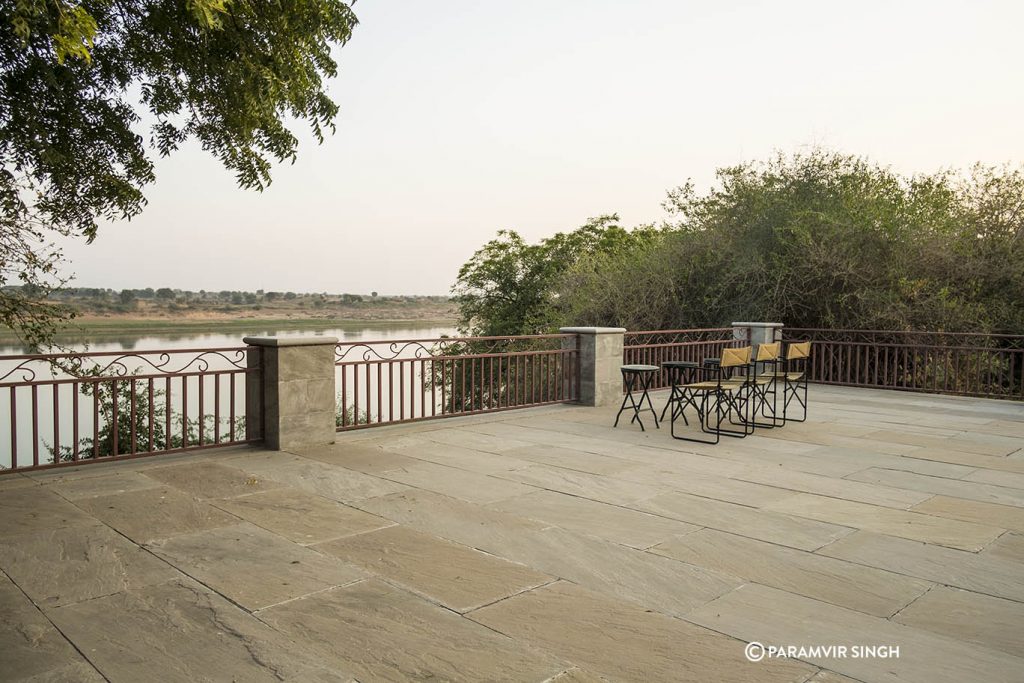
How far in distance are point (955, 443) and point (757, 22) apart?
8.40 meters

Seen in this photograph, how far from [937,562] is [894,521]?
2.54ft

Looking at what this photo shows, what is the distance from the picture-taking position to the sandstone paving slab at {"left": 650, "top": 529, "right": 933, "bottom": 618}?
3.46 m

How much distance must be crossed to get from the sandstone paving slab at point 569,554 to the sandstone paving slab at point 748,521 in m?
0.76

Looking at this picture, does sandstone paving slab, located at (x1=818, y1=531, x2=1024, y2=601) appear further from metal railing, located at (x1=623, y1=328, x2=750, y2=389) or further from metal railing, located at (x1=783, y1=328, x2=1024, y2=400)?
metal railing, located at (x1=783, y1=328, x2=1024, y2=400)

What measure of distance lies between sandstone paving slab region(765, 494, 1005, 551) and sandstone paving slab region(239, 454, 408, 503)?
2885 millimetres

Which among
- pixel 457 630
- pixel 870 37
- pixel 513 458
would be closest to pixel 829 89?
pixel 870 37

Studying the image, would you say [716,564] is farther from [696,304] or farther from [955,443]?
[696,304]

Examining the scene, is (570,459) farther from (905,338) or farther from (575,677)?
(905,338)

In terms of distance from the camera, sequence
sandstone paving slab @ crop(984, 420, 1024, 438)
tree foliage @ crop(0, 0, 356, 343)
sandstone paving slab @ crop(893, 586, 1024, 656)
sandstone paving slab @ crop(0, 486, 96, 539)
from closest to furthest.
Answer: sandstone paving slab @ crop(893, 586, 1024, 656) < sandstone paving slab @ crop(0, 486, 96, 539) < tree foliage @ crop(0, 0, 356, 343) < sandstone paving slab @ crop(984, 420, 1024, 438)

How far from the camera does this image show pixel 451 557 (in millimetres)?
3977

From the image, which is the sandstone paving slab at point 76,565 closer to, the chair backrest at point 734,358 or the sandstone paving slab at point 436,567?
the sandstone paving slab at point 436,567

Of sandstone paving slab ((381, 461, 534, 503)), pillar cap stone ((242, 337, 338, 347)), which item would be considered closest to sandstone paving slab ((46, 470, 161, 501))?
pillar cap stone ((242, 337, 338, 347))

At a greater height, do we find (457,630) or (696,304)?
(696,304)

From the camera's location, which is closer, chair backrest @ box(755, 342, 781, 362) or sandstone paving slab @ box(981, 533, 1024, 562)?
sandstone paving slab @ box(981, 533, 1024, 562)
